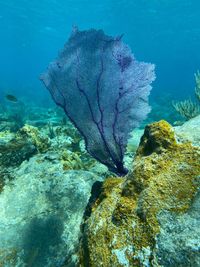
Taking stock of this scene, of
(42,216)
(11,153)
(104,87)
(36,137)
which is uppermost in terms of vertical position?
(36,137)

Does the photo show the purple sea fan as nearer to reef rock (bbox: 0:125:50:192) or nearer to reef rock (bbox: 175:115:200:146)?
reef rock (bbox: 175:115:200:146)

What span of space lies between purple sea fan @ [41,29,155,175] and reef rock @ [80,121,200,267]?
3.50ft

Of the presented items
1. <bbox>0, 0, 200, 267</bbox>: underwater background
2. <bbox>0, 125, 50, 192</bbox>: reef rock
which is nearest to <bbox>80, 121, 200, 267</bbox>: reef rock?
<bbox>0, 0, 200, 267</bbox>: underwater background

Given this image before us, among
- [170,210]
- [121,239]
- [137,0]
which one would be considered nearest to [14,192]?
[121,239]

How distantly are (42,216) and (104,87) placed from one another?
1.57 metres

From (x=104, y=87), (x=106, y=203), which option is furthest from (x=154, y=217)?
(x=104, y=87)

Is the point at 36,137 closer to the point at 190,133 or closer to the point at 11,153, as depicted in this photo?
the point at 11,153

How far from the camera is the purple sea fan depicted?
10.4 feet

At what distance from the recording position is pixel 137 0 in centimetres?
3706

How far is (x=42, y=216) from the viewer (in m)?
2.98

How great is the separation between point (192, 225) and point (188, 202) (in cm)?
15

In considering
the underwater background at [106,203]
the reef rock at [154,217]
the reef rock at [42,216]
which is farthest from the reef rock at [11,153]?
the reef rock at [154,217]

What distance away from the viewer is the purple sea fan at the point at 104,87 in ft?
10.4

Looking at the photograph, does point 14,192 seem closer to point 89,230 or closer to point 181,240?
point 89,230
